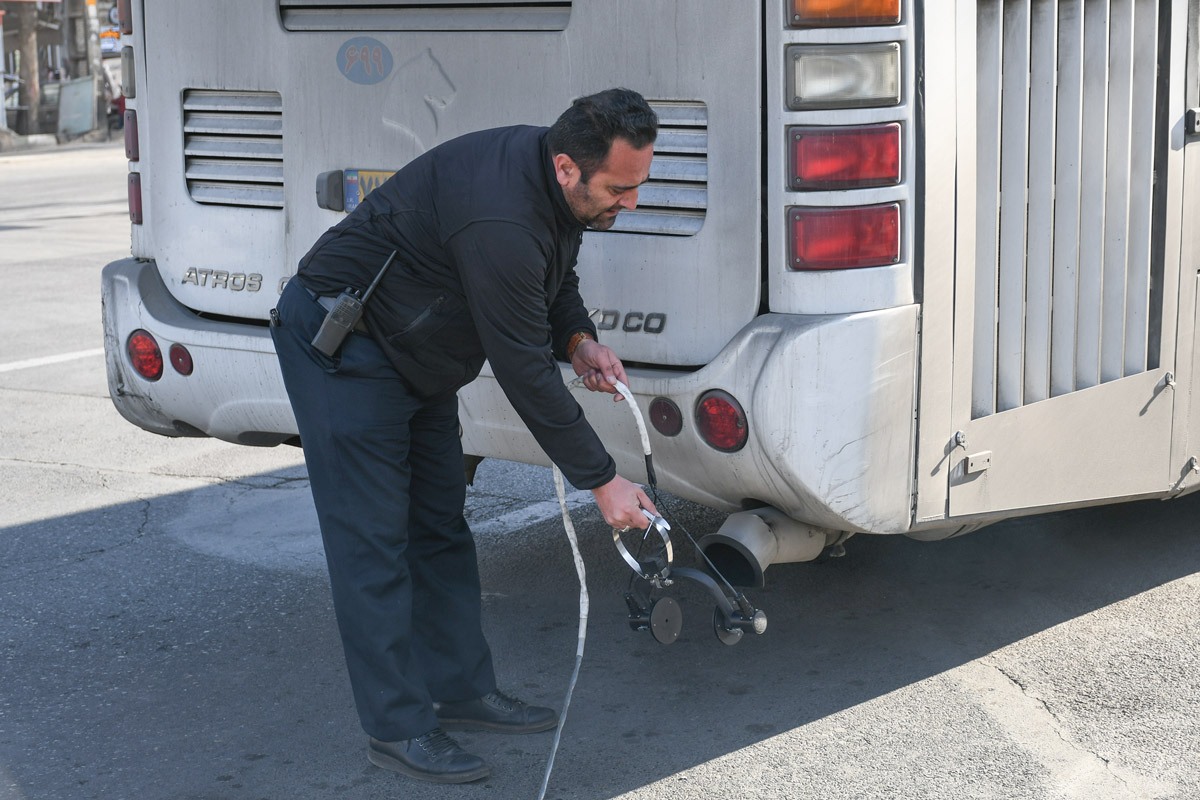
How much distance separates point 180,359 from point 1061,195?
103 inches

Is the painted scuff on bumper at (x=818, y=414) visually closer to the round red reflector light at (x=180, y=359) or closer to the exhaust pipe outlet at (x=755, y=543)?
the exhaust pipe outlet at (x=755, y=543)

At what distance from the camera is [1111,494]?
14.4 feet

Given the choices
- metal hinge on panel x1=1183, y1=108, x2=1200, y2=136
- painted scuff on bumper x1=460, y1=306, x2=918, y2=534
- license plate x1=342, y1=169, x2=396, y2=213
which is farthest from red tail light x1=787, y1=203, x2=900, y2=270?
license plate x1=342, y1=169, x2=396, y2=213

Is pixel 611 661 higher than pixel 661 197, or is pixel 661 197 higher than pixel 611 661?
pixel 661 197

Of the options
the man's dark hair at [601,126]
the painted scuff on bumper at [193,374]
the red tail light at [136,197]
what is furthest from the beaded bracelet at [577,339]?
the red tail light at [136,197]

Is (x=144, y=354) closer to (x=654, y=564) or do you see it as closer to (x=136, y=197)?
(x=136, y=197)

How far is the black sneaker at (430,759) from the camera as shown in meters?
3.68

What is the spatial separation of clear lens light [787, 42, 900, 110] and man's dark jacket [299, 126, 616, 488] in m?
0.63

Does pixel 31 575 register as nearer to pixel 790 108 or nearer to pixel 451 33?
pixel 451 33

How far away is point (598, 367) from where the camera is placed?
3.72 metres

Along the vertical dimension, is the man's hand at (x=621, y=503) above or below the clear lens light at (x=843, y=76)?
below

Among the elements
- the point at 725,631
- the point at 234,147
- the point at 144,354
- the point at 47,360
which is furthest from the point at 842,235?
the point at 47,360

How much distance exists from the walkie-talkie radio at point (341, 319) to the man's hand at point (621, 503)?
67cm

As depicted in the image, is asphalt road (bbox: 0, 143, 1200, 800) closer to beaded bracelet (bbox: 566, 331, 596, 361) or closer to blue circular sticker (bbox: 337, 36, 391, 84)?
beaded bracelet (bbox: 566, 331, 596, 361)
